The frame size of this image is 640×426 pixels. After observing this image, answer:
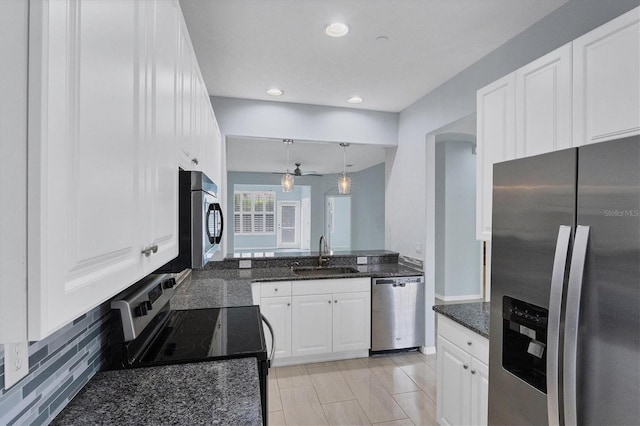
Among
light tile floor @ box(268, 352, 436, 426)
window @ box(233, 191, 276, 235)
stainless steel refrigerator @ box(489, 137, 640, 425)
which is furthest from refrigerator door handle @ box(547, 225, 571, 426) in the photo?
window @ box(233, 191, 276, 235)

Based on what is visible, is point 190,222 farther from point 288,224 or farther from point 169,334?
point 288,224

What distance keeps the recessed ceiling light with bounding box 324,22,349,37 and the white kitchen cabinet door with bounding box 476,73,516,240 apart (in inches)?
37.4

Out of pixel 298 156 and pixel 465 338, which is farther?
pixel 298 156

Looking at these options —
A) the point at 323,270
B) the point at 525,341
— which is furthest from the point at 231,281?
the point at 525,341

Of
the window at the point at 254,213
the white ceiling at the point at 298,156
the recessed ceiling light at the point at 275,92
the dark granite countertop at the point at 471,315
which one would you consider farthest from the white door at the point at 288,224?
the dark granite countertop at the point at 471,315

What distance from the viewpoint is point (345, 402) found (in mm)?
2592

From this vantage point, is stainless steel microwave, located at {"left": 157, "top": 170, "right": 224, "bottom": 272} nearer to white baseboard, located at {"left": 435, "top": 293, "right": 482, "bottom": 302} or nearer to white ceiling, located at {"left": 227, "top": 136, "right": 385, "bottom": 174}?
white ceiling, located at {"left": 227, "top": 136, "right": 385, "bottom": 174}

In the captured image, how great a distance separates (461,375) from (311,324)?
168 cm

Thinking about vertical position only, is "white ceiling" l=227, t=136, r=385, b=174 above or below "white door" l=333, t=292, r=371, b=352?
above

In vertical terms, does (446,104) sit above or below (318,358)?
above

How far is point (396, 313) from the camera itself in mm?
3453

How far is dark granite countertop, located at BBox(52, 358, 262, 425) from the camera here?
0.96 metres

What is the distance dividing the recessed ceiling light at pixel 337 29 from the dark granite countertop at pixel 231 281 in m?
1.88

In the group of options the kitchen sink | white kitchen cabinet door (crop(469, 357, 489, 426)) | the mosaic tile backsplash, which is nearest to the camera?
the mosaic tile backsplash
